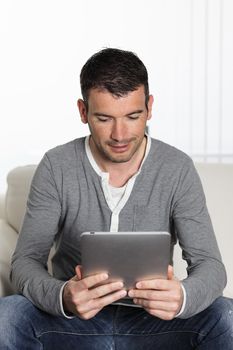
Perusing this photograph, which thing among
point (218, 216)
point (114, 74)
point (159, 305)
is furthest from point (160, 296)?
point (218, 216)

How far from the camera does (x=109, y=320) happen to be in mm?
1690

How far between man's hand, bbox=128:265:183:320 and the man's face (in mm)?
392

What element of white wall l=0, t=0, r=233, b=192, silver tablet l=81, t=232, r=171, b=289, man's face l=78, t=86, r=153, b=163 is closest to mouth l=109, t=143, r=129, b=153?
man's face l=78, t=86, r=153, b=163

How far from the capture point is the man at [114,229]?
1.52m

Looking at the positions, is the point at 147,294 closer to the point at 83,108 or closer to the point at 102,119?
the point at 102,119

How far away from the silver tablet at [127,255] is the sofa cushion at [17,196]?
0.95 m

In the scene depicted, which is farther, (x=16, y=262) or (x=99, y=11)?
(x=99, y=11)

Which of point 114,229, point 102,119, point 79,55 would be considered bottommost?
point 114,229

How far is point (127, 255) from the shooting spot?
4.61 feet

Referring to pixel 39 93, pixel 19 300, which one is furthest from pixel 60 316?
pixel 39 93

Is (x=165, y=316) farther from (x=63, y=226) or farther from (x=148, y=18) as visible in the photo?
(x=148, y=18)

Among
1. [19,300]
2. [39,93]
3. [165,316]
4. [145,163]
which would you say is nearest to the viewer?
[165,316]

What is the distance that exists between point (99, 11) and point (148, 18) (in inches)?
11.3

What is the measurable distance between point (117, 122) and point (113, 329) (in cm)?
53
